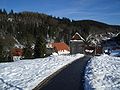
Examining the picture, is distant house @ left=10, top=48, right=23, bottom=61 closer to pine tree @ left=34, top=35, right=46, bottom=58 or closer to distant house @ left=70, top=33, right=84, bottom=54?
distant house @ left=70, top=33, right=84, bottom=54

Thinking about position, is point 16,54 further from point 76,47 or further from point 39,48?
point 39,48

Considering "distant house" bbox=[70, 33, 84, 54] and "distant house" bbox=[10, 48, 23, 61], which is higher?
"distant house" bbox=[70, 33, 84, 54]

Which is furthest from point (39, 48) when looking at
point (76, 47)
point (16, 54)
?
point (16, 54)

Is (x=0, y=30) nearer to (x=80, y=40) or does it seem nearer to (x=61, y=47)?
(x=61, y=47)

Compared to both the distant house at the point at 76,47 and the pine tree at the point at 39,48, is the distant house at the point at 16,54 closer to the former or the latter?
the distant house at the point at 76,47

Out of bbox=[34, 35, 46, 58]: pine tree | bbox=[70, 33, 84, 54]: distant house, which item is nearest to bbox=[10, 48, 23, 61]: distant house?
bbox=[70, 33, 84, 54]: distant house

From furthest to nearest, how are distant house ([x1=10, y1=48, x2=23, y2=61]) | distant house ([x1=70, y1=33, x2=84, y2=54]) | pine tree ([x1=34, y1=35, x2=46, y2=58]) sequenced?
distant house ([x1=10, y1=48, x2=23, y2=61]) → distant house ([x1=70, y1=33, x2=84, y2=54]) → pine tree ([x1=34, y1=35, x2=46, y2=58])

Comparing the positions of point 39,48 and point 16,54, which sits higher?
point 39,48

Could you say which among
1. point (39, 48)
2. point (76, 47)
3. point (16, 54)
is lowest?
point (16, 54)

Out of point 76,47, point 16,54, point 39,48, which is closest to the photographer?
point 39,48

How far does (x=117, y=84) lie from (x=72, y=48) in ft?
237

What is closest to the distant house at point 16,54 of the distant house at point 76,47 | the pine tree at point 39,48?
the distant house at point 76,47

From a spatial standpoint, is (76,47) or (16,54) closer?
(76,47)

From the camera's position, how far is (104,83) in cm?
1711
